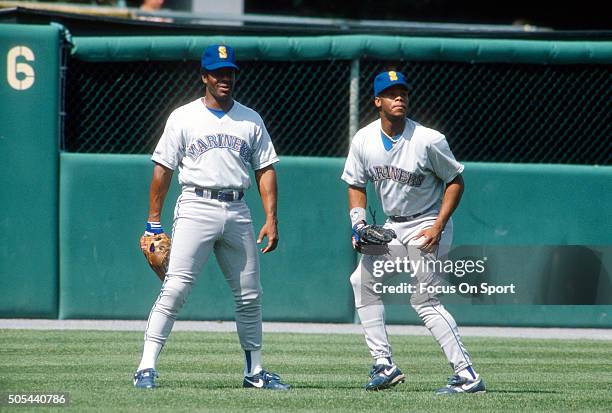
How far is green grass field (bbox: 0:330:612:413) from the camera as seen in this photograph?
18.4ft

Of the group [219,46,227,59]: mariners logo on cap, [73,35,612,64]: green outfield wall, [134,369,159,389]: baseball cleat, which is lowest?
[134,369,159,389]: baseball cleat

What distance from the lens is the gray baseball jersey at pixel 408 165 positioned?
6152 millimetres

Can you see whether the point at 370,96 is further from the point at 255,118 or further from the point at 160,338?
the point at 160,338

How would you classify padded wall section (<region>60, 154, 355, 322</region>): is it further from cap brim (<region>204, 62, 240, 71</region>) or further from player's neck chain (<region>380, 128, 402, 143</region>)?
cap brim (<region>204, 62, 240, 71</region>)

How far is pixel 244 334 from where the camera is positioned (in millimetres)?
6195

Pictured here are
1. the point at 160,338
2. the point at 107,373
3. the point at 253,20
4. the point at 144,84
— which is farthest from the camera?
the point at 253,20

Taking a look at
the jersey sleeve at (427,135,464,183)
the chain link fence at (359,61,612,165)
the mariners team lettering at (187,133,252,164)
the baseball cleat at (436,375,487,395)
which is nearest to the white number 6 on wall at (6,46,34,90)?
the chain link fence at (359,61,612,165)

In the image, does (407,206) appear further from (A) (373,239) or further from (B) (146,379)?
(B) (146,379)

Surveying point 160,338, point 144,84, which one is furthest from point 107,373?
point 144,84

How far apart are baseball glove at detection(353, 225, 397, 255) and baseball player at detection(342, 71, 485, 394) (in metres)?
0.04

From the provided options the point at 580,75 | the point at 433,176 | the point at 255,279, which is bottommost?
the point at 255,279

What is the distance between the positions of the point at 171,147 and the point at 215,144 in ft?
0.84

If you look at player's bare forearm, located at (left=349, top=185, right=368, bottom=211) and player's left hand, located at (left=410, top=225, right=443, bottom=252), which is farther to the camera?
player's bare forearm, located at (left=349, top=185, right=368, bottom=211)

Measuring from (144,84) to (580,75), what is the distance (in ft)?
13.3
